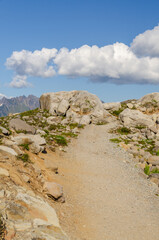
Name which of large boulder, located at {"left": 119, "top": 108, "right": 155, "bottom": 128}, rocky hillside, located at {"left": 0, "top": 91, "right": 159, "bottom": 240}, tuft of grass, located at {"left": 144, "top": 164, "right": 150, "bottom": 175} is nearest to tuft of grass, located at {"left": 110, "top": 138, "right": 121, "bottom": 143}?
rocky hillside, located at {"left": 0, "top": 91, "right": 159, "bottom": 240}

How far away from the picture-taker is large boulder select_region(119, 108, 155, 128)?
41.6m

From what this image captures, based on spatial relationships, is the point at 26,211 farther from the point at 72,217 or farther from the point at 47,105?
the point at 47,105

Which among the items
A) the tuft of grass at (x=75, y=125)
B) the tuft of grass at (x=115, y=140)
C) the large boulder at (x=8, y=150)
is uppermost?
the large boulder at (x=8, y=150)

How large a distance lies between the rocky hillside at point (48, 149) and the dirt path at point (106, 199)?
1233mm

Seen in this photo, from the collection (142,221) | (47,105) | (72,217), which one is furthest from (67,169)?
(47,105)

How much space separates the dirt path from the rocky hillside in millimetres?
1233

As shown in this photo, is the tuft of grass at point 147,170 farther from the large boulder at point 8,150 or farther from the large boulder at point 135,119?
the large boulder at point 135,119

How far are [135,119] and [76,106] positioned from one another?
1596cm

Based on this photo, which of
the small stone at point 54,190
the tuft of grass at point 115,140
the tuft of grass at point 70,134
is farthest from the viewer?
the tuft of grass at point 70,134

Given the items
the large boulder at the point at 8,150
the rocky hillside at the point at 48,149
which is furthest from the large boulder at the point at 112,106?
the large boulder at the point at 8,150

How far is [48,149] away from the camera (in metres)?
25.2

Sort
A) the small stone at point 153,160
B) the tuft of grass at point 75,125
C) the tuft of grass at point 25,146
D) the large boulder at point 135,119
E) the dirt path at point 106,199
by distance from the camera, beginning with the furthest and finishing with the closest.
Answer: the tuft of grass at point 75,125, the large boulder at point 135,119, the small stone at point 153,160, the tuft of grass at point 25,146, the dirt path at point 106,199

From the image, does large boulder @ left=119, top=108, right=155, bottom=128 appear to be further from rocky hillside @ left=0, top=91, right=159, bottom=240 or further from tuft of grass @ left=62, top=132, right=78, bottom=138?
tuft of grass @ left=62, top=132, right=78, bottom=138

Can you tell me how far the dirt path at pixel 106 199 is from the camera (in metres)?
11.4
